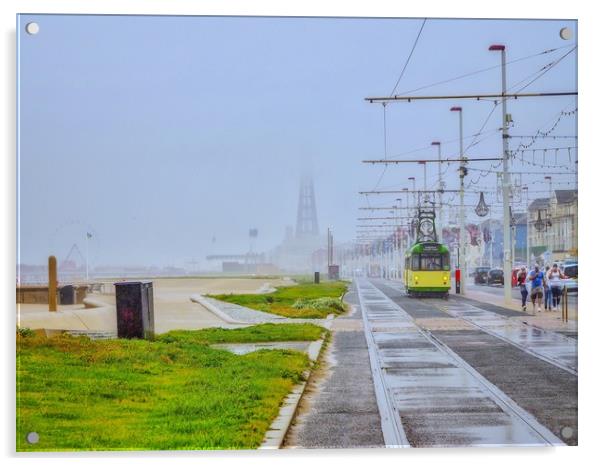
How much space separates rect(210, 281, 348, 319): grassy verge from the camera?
12117 millimetres

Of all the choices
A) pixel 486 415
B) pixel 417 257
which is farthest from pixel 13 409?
pixel 417 257

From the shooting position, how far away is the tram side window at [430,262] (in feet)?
98.2

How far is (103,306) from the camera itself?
36.8 feet

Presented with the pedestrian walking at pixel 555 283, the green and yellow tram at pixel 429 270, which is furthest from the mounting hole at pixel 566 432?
the green and yellow tram at pixel 429 270

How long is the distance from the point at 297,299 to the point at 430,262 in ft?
57.7

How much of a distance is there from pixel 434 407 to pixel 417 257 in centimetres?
2093

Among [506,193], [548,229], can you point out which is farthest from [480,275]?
[548,229]

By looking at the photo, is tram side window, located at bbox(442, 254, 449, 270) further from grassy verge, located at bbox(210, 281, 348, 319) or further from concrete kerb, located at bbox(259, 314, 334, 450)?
concrete kerb, located at bbox(259, 314, 334, 450)

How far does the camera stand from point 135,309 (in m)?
11.4

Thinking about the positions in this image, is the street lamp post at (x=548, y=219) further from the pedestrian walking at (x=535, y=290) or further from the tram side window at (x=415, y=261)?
the tram side window at (x=415, y=261)

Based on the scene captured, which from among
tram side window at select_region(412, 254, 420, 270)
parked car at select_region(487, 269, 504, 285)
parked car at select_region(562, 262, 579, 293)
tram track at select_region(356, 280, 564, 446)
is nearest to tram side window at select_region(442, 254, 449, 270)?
tram side window at select_region(412, 254, 420, 270)

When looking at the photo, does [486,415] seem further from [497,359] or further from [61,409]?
[61,409]

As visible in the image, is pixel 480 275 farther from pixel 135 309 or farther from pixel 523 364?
pixel 135 309

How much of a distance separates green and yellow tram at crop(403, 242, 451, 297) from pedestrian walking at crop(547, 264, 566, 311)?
1180 cm
